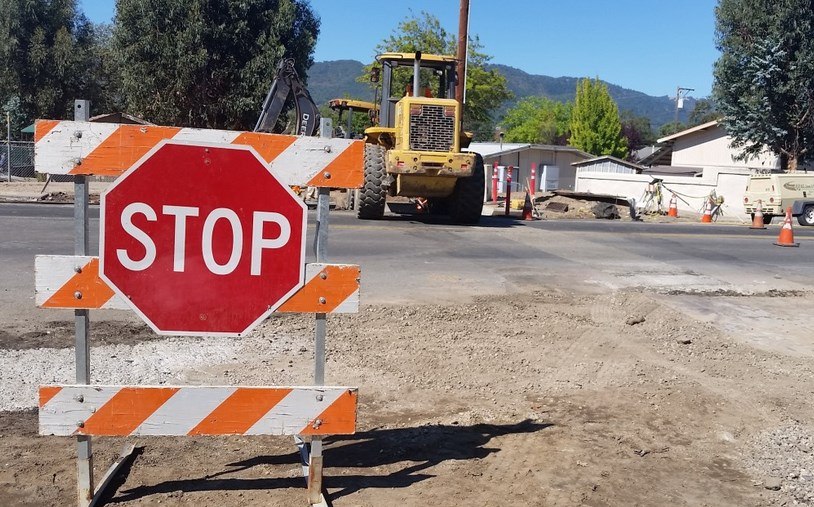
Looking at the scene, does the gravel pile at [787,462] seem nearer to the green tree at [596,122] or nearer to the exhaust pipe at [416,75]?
the exhaust pipe at [416,75]

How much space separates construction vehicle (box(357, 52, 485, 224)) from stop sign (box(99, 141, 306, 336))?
1399 centimetres

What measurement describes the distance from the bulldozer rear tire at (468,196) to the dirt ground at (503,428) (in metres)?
11.0

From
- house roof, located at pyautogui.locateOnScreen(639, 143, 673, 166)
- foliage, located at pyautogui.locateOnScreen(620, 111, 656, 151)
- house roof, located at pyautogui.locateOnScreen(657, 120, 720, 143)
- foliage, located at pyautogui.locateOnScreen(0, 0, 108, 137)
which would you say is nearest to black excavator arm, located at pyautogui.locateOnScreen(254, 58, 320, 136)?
foliage, located at pyautogui.locateOnScreen(0, 0, 108, 137)

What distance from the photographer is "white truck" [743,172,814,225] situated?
28.7 m

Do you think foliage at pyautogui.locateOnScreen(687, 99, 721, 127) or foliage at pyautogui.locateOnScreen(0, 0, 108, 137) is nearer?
foliage at pyautogui.locateOnScreen(0, 0, 108, 137)

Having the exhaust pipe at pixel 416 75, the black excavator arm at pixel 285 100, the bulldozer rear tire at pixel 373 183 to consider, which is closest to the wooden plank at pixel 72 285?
the black excavator arm at pixel 285 100

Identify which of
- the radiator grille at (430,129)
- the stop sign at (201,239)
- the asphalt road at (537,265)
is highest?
the radiator grille at (430,129)

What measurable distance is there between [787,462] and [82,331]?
4109mm

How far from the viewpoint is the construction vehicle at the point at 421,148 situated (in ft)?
58.9

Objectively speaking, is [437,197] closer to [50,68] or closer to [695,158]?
[50,68]

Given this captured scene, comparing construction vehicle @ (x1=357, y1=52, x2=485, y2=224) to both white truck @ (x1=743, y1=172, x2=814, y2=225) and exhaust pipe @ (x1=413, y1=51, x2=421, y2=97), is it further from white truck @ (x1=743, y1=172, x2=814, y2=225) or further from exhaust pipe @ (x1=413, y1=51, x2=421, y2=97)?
white truck @ (x1=743, y1=172, x2=814, y2=225)

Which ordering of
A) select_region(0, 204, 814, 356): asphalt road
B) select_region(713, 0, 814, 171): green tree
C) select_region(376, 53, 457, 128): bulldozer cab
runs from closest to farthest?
select_region(0, 204, 814, 356): asphalt road < select_region(376, 53, 457, 128): bulldozer cab < select_region(713, 0, 814, 171): green tree

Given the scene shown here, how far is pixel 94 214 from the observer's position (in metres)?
17.6

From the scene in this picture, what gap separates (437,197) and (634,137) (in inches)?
3400
